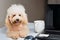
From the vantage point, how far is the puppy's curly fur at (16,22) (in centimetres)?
141

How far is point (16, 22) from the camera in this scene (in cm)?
142

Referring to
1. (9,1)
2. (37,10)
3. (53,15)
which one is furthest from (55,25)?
(9,1)

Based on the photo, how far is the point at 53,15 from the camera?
1.64m

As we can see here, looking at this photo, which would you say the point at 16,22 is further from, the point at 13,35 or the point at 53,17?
the point at 53,17

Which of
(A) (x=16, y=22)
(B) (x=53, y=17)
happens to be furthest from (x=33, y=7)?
(A) (x=16, y=22)

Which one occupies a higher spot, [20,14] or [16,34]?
[20,14]

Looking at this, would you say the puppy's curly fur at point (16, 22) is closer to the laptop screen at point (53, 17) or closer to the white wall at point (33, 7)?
the laptop screen at point (53, 17)

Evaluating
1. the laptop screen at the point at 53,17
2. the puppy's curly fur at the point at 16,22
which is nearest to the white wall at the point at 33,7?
the laptop screen at the point at 53,17

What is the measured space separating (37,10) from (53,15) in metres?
0.33

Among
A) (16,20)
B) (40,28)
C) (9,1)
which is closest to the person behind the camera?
(16,20)

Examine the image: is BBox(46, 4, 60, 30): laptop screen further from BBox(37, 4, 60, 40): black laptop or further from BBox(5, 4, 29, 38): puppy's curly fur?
BBox(5, 4, 29, 38): puppy's curly fur

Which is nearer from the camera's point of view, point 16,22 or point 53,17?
point 16,22

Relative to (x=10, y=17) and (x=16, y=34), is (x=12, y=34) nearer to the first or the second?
(x=16, y=34)

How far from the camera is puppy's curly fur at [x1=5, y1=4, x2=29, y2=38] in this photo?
1.41m
